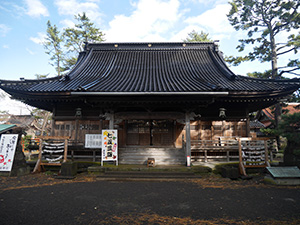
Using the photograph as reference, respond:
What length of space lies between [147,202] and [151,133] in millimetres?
7523

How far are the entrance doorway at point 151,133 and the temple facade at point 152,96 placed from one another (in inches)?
2.9

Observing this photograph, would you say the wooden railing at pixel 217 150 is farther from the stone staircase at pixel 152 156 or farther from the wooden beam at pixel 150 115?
the wooden beam at pixel 150 115

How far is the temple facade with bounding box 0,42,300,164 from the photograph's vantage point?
858 centimetres

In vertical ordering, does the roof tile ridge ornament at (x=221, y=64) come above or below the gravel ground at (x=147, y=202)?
above

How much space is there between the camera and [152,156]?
9711 millimetres

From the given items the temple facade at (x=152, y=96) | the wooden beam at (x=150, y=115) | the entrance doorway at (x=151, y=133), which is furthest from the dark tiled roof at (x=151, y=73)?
the entrance doorway at (x=151, y=133)

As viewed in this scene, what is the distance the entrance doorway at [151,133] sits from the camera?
12.2m

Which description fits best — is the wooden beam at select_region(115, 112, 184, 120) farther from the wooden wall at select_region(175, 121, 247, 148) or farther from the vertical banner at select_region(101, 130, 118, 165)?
the wooden wall at select_region(175, 121, 247, 148)

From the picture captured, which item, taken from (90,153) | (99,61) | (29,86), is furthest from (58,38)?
(90,153)

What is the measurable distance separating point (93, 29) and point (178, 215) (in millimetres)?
30033

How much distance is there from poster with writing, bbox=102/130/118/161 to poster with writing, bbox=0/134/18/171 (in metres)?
4.36

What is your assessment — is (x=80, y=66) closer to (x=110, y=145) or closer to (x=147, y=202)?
(x=110, y=145)

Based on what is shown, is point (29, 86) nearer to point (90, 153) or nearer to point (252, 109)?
point (90, 153)

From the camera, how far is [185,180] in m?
7.30
